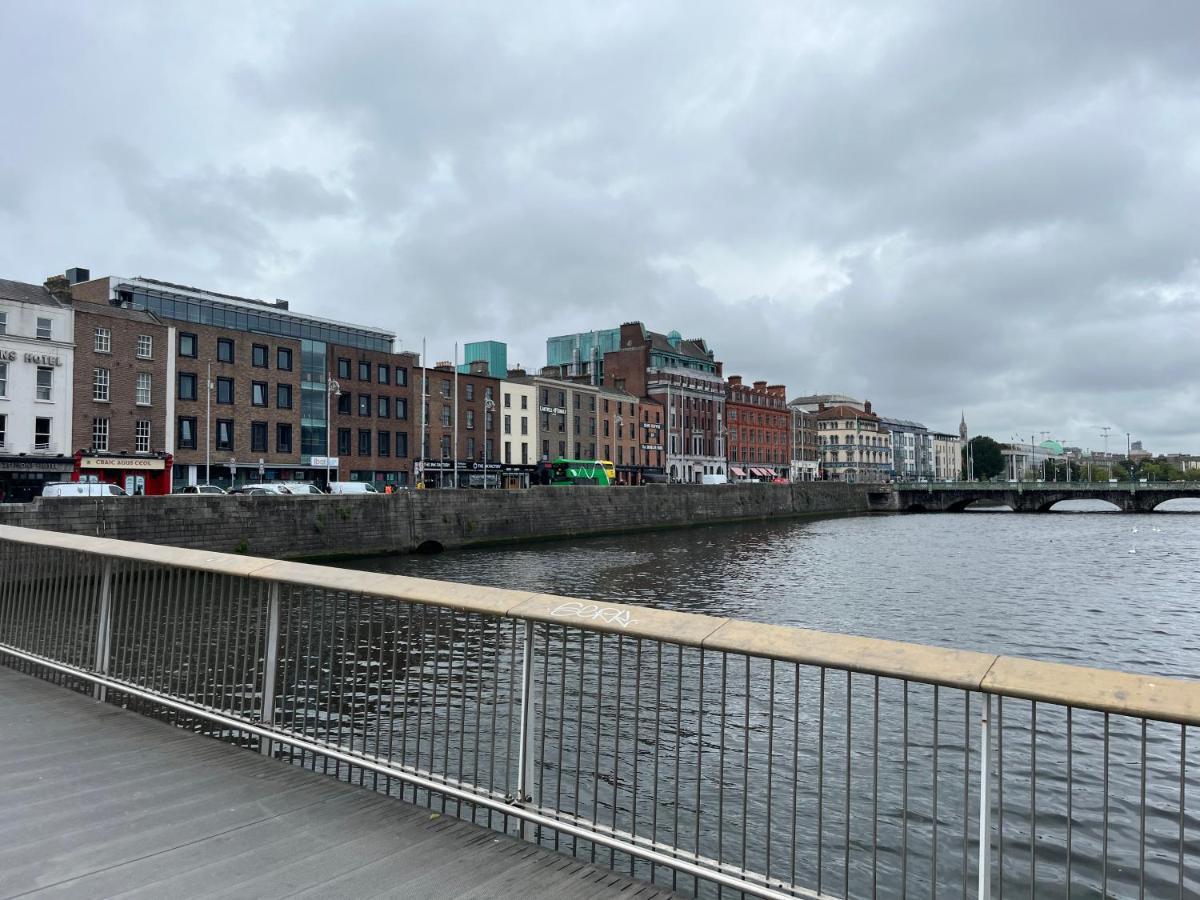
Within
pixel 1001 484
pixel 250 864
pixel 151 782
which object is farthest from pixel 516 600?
pixel 1001 484

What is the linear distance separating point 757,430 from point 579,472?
186 feet

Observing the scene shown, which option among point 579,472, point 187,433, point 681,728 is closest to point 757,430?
point 579,472

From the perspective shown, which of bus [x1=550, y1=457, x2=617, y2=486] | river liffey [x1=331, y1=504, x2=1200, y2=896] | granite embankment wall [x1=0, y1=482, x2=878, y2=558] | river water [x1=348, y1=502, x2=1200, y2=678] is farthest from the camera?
bus [x1=550, y1=457, x2=617, y2=486]

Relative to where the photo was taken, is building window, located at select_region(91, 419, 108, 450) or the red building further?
the red building

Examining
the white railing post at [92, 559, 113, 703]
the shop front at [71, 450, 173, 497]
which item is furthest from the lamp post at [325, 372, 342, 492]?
the white railing post at [92, 559, 113, 703]

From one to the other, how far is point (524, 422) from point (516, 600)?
72.1 meters

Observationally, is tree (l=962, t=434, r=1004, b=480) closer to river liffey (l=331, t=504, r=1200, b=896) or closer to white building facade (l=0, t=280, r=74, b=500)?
river liffey (l=331, t=504, r=1200, b=896)

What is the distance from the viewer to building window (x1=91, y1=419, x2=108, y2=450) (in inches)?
1759

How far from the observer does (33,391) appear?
42125mm

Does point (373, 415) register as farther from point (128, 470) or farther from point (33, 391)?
point (33, 391)

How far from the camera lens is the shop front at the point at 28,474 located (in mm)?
40562

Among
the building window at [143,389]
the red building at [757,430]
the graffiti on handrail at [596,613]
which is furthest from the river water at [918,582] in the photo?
the red building at [757,430]

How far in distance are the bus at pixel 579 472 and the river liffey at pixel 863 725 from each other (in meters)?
25.5

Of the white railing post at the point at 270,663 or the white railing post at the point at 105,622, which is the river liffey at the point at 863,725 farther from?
the white railing post at the point at 105,622
